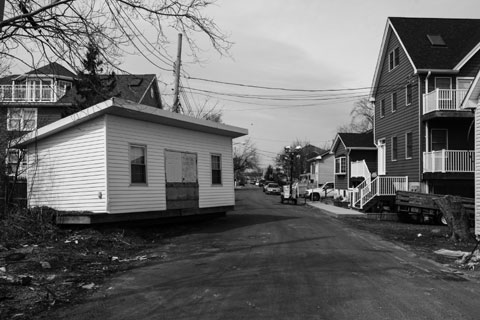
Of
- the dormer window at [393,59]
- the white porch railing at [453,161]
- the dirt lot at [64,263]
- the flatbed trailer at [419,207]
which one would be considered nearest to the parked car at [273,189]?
the dormer window at [393,59]

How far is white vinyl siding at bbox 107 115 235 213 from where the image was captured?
13.8m

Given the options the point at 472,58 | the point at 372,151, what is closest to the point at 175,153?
the point at 472,58

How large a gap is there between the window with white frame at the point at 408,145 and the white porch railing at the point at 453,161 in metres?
2.70

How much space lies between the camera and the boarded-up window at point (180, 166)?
53.2 ft

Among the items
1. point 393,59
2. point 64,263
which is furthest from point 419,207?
point 64,263

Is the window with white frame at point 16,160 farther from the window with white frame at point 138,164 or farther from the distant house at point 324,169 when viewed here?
the distant house at point 324,169

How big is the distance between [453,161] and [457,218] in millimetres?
10385

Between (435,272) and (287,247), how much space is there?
4.08 meters

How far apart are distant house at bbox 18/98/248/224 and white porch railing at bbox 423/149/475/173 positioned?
12.7 m

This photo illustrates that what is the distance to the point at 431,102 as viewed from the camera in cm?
2402

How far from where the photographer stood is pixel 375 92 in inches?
1284

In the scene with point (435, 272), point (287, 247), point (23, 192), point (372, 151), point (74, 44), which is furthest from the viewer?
point (372, 151)

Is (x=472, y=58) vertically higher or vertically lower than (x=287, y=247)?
higher

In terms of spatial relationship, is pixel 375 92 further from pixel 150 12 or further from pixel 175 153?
pixel 150 12
